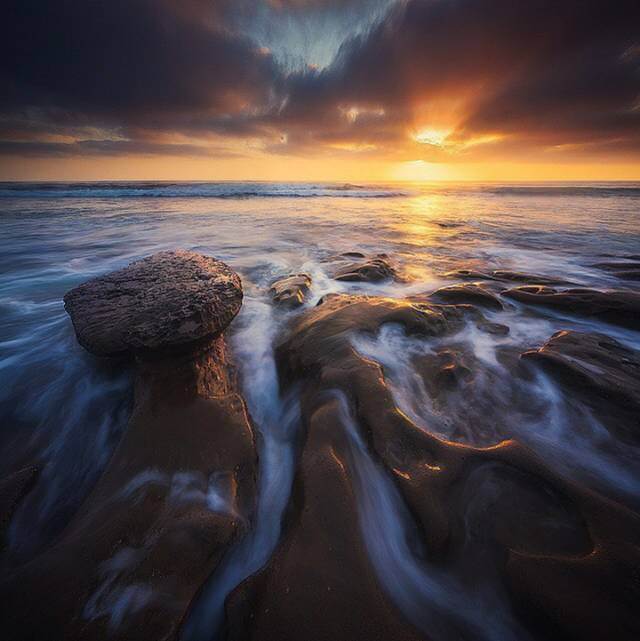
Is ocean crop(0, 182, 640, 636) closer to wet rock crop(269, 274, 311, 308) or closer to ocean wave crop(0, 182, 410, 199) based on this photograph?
wet rock crop(269, 274, 311, 308)

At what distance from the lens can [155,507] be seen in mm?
1540

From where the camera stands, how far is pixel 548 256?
20.4ft

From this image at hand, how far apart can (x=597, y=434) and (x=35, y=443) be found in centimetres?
393

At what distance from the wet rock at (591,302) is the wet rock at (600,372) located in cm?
59

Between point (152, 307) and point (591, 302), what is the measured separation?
477cm

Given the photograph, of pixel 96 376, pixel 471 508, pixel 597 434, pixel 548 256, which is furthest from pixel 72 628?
pixel 548 256

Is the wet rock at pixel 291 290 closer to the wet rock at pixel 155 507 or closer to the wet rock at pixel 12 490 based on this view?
→ the wet rock at pixel 155 507

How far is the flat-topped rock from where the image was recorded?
2.24 metres

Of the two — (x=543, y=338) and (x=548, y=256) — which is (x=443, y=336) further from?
(x=548, y=256)

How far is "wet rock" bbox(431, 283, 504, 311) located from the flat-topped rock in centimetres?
263

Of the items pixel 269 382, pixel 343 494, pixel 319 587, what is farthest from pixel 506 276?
pixel 319 587

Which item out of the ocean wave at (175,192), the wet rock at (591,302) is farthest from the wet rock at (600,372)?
the ocean wave at (175,192)

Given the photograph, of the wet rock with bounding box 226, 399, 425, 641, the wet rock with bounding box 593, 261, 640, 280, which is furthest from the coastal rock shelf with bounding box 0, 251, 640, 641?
the wet rock with bounding box 593, 261, 640, 280

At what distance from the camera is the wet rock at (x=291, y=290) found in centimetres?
409
